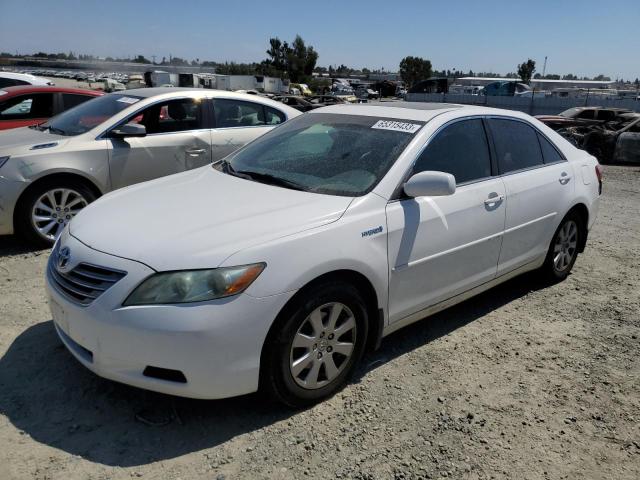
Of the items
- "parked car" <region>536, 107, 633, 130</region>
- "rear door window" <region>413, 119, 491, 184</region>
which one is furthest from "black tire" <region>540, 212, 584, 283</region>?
"parked car" <region>536, 107, 633, 130</region>

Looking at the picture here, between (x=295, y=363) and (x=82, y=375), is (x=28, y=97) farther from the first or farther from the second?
(x=295, y=363)

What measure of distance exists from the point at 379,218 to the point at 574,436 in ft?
5.10

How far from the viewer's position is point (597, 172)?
503 cm

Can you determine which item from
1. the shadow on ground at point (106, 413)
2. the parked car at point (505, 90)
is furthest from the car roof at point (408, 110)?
the parked car at point (505, 90)

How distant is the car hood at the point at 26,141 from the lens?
5.20 meters

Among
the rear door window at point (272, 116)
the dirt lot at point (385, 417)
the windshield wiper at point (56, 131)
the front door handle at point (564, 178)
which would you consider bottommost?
the dirt lot at point (385, 417)

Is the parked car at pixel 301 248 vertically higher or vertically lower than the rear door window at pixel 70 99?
lower

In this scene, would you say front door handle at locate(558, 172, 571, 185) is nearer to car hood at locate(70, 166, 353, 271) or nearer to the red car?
car hood at locate(70, 166, 353, 271)

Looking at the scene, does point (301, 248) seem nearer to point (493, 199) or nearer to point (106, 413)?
point (106, 413)

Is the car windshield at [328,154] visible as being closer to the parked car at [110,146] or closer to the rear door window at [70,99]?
the parked car at [110,146]

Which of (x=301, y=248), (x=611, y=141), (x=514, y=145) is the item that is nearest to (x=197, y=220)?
(x=301, y=248)

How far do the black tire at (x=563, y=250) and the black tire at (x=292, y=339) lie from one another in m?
2.44

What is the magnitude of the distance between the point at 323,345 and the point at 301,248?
1.88 ft

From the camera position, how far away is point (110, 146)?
18.4ft
